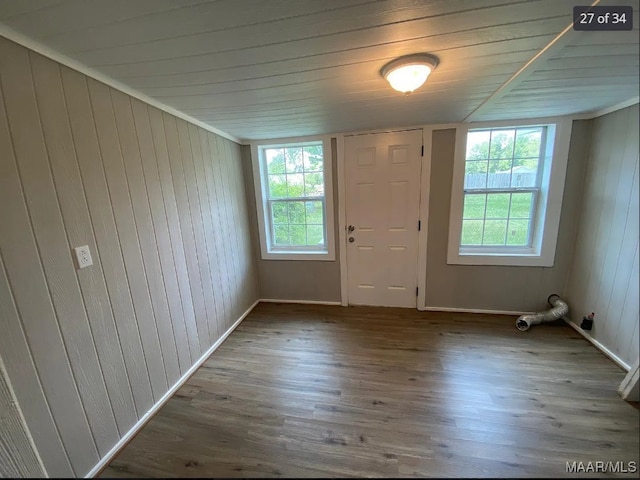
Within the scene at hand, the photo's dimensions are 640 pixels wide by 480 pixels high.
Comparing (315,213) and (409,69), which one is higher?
(409,69)

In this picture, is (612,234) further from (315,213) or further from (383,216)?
(315,213)

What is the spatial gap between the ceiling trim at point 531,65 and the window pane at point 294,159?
67.5 inches

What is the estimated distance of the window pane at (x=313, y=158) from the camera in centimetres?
262

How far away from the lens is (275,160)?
8.97ft

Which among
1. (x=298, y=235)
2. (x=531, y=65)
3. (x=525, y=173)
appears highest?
(x=531, y=65)

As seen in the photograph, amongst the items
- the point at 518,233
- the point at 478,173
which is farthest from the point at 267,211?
the point at 518,233

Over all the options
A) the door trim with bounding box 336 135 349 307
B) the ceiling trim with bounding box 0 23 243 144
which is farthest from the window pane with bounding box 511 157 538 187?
the ceiling trim with bounding box 0 23 243 144

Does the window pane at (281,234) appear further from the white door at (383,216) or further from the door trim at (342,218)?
the white door at (383,216)

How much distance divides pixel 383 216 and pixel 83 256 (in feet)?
7.85

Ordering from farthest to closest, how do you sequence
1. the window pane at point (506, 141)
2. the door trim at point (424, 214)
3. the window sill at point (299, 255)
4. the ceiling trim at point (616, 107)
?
the window sill at point (299, 255) < the door trim at point (424, 214) < the window pane at point (506, 141) < the ceiling trim at point (616, 107)

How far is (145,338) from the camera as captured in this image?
1.46 metres

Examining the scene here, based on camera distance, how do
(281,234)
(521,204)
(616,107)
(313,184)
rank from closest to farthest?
(616,107)
(521,204)
(313,184)
(281,234)

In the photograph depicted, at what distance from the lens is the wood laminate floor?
659 millimetres

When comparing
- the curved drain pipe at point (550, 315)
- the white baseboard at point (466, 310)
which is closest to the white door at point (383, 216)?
the white baseboard at point (466, 310)
